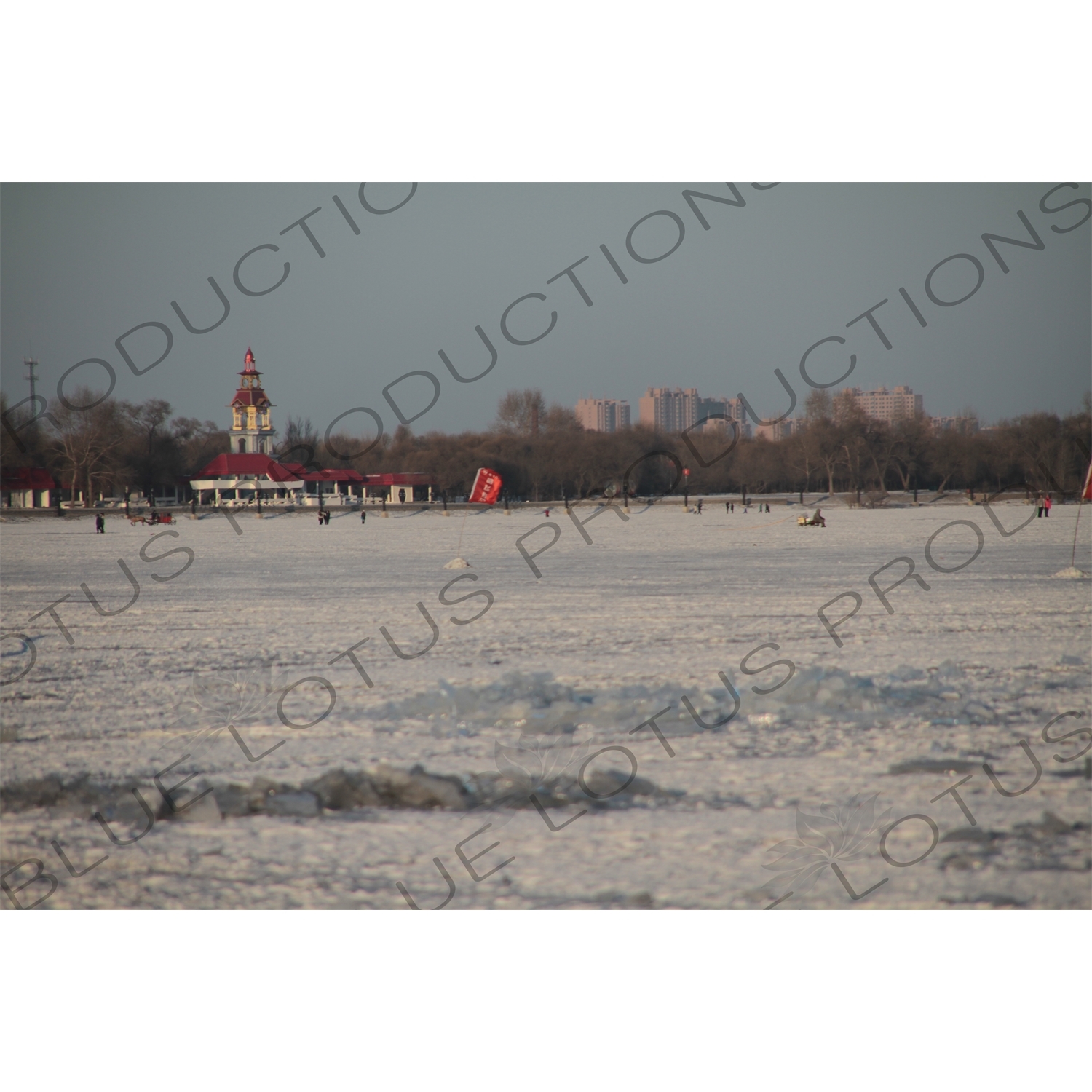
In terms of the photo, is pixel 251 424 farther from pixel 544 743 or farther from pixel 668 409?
pixel 544 743

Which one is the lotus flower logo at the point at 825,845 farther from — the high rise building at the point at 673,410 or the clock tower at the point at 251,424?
the clock tower at the point at 251,424

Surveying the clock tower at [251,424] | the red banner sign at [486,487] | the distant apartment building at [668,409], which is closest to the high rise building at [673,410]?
the distant apartment building at [668,409]

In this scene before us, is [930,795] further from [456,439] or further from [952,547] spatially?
[456,439]

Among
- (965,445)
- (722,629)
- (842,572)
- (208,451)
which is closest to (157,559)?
(842,572)

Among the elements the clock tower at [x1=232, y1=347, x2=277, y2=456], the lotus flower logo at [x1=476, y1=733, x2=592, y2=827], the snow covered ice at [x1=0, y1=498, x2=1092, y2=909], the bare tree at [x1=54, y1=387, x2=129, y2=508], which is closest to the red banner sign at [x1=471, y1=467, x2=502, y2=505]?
the snow covered ice at [x1=0, y1=498, x2=1092, y2=909]

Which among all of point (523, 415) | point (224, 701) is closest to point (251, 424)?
point (523, 415)

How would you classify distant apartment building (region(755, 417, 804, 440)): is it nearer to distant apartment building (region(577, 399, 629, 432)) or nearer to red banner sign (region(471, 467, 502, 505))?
distant apartment building (region(577, 399, 629, 432))
